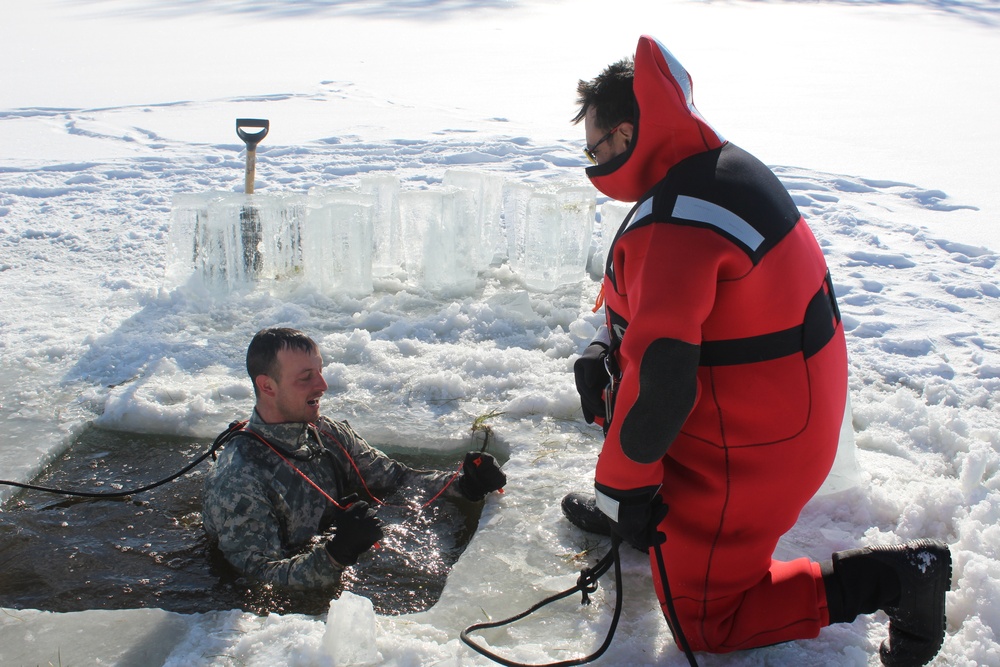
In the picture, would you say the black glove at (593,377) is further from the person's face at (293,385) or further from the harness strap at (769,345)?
the person's face at (293,385)

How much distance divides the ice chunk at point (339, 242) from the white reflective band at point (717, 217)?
3269mm

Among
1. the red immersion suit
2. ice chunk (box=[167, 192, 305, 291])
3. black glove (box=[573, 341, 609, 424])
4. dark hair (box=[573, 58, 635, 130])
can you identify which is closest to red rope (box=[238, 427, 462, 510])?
black glove (box=[573, 341, 609, 424])

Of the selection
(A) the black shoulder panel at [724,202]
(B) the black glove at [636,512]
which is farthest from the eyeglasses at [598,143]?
(B) the black glove at [636,512]

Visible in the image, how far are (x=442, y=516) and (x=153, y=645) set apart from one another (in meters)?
1.17

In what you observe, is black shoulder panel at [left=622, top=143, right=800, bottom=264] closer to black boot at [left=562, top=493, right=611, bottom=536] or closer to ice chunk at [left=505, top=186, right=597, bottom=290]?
black boot at [left=562, top=493, right=611, bottom=536]

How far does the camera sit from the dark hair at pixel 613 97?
2330 mm

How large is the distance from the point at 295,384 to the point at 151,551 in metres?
0.79

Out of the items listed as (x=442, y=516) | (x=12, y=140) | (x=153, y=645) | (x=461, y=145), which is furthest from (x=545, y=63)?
(x=153, y=645)

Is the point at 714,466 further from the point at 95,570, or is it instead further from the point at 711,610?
the point at 95,570

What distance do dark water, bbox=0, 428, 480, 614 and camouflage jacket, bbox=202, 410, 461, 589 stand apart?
0.11 m

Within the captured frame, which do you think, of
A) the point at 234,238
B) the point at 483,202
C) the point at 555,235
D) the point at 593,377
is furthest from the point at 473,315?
the point at 593,377

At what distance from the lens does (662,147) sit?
2.28 m

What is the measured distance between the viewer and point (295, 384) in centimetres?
313

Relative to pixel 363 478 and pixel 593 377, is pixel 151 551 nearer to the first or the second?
pixel 363 478
